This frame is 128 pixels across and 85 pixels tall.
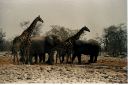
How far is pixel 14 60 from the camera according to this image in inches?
181

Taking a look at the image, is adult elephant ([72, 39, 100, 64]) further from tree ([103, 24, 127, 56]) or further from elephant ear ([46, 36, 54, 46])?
elephant ear ([46, 36, 54, 46])

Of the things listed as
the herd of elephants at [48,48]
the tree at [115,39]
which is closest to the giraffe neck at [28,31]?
the herd of elephants at [48,48]

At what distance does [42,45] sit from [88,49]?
22.1 inches

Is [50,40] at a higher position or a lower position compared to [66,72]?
higher

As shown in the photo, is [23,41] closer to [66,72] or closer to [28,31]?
[28,31]

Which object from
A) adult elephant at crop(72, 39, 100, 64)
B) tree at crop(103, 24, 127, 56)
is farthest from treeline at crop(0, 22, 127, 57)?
adult elephant at crop(72, 39, 100, 64)

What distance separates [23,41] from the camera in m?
4.75

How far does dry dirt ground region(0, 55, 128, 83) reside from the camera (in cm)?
419

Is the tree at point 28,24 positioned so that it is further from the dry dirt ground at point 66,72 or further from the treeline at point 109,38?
the dry dirt ground at point 66,72

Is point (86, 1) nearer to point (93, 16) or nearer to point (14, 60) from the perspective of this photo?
point (93, 16)

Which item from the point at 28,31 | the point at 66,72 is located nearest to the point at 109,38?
the point at 66,72

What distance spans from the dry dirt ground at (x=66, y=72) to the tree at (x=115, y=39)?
3.7 inches

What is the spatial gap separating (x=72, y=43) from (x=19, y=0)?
2.76 feet

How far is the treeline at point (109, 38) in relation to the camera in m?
4.39
